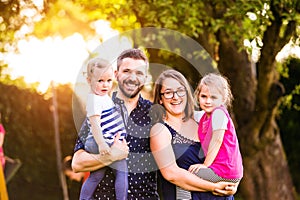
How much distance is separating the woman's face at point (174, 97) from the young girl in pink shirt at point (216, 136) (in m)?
0.13

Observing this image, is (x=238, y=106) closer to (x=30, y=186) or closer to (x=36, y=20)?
(x=36, y=20)

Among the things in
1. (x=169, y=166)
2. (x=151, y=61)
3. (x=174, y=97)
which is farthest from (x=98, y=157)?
(x=151, y=61)

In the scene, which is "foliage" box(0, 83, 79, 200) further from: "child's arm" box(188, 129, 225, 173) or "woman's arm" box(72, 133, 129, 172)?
"child's arm" box(188, 129, 225, 173)

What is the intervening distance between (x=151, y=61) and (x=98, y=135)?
16.8 feet

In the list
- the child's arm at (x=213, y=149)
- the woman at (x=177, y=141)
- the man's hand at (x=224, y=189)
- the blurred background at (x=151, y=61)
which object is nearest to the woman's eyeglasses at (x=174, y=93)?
the woman at (x=177, y=141)

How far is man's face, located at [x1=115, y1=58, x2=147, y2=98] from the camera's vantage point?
13.3 feet

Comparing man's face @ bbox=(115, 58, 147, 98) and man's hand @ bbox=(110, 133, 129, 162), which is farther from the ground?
man's face @ bbox=(115, 58, 147, 98)

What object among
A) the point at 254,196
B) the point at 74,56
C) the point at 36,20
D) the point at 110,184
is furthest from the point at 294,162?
the point at 110,184

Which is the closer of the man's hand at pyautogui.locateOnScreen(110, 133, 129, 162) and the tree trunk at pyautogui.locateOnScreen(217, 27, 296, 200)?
the man's hand at pyautogui.locateOnScreen(110, 133, 129, 162)

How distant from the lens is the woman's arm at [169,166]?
13.1 feet

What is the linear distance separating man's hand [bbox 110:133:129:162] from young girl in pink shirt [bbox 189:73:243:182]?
0.35 metres

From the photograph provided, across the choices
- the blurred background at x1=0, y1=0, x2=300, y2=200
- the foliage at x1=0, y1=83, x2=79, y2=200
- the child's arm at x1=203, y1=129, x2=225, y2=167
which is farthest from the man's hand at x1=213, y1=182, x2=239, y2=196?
the foliage at x1=0, y1=83, x2=79, y2=200

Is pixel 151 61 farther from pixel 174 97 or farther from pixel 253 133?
pixel 174 97

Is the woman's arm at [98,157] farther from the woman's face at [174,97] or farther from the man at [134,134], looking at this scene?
the woman's face at [174,97]
